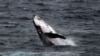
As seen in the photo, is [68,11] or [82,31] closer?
[82,31]

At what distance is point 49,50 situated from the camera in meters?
20.1

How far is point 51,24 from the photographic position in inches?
1063

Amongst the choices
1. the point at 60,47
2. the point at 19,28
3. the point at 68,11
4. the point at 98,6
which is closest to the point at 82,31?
the point at 19,28

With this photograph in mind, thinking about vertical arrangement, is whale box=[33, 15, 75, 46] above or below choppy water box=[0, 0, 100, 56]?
above

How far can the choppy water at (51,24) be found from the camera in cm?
2020

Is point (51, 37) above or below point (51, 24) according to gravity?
above

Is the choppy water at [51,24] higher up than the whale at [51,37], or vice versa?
the whale at [51,37]

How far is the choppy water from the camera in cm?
2020

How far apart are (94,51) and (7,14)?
448 inches

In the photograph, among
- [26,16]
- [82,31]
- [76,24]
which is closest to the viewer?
[82,31]

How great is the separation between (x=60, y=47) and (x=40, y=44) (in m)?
1.79

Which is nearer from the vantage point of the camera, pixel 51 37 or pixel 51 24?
pixel 51 37

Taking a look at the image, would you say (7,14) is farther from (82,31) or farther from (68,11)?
A: (82,31)

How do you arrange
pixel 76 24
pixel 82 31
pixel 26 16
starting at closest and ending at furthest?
pixel 82 31 → pixel 76 24 → pixel 26 16
